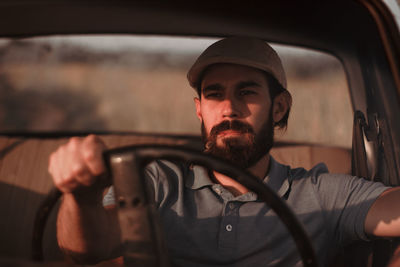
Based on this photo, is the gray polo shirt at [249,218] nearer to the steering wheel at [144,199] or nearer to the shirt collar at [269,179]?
the shirt collar at [269,179]

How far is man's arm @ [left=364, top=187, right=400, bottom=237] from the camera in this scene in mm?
957

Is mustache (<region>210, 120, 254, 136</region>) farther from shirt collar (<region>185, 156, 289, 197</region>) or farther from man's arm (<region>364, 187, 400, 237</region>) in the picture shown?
man's arm (<region>364, 187, 400, 237</region>)

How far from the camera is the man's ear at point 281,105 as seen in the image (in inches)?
52.1

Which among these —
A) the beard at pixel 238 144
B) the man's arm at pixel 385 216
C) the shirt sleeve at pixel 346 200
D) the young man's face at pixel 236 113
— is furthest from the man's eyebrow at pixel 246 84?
the man's arm at pixel 385 216

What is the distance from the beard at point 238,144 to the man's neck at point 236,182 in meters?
0.02

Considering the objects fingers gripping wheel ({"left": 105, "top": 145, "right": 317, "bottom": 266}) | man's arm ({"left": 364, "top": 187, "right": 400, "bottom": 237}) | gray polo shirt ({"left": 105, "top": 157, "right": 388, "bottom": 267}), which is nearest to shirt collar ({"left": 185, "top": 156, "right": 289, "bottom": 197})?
gray polo shirt ({"left": 105, "top": 157, "right": 388, "bottom": 267})

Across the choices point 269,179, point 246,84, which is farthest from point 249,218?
point 246,84

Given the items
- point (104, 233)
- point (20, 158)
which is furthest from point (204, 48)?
point (20, 158)

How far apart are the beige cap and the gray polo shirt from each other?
33cm

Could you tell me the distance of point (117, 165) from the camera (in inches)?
26.2

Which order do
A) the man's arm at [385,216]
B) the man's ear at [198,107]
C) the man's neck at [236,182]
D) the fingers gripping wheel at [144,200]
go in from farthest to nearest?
the man's ear at [198,107] < the man's neck at [236,182] < the man's arm at [385,216] < the fingers gripping wheel at [144,200]

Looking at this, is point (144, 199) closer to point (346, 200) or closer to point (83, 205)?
point (83, 205)

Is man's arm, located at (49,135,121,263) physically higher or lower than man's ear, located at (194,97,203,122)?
lower

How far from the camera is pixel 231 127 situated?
1.14 m
